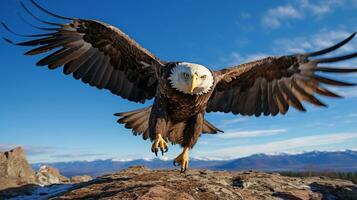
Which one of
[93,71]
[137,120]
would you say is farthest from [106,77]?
[137,120]

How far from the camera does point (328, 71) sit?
7.43 metres

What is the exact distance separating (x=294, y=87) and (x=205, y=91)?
228cm

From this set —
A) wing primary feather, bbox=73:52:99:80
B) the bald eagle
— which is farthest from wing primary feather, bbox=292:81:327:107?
wing primary feather, bbox=73:52:99:80

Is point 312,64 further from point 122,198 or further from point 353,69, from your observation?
point 122,198

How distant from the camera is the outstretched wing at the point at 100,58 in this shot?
7816mm

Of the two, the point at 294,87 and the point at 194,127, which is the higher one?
the point at 294,87

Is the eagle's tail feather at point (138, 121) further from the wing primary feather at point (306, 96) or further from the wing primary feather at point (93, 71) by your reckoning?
the wing primary feather at point (306, 96)

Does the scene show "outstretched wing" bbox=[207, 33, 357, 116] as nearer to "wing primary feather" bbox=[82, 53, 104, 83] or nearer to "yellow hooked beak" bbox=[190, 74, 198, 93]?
"yellow hooked beak" bbox=[190, 74, 198, 93]

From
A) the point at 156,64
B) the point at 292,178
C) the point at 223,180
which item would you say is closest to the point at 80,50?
the point at 156,64

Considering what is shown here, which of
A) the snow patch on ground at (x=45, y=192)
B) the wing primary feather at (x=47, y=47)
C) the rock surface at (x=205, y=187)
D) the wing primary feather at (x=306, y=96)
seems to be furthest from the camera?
the wing primary feather at (x=47, y=47)

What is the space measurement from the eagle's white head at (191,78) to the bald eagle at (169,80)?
0.03m

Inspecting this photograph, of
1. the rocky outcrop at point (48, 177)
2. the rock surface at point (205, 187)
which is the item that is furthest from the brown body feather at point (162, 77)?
the rocky outcrop at point (48, 177)

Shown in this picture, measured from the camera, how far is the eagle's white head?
6223 mm

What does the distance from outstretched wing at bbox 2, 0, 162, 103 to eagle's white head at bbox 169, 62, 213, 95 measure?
1250 mm
